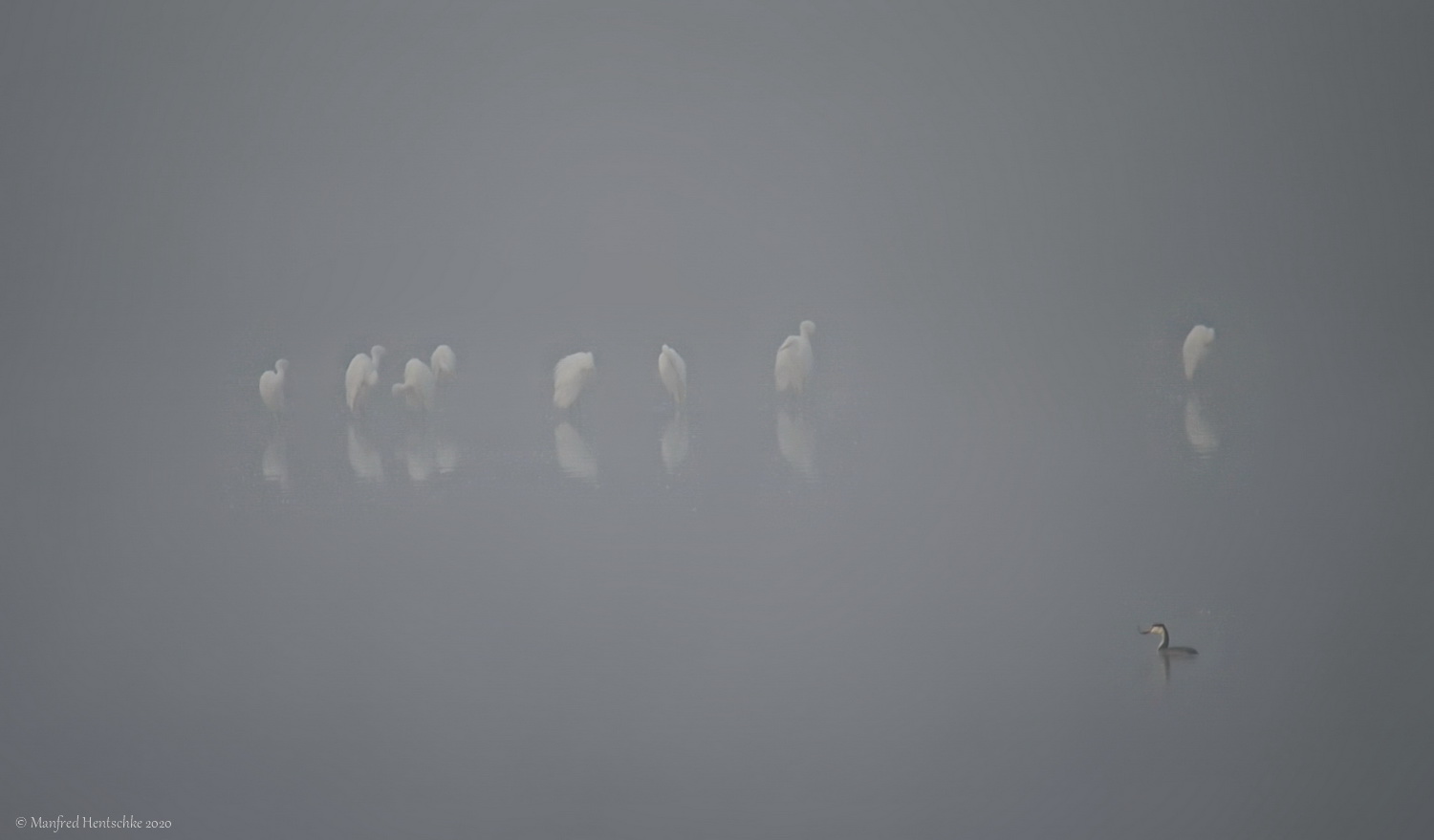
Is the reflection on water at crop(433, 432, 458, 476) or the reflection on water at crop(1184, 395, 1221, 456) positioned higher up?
the reflection on water at crop(433, 432, 458, 476)

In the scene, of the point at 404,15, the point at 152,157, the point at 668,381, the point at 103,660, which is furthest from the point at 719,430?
the point at 152,157

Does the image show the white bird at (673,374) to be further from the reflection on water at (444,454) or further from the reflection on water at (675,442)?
the reflection on water at (444,454)

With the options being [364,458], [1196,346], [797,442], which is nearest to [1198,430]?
[1196,346]

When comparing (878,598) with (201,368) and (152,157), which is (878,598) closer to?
(201,368)

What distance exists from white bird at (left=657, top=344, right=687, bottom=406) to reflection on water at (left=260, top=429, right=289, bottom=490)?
202cm

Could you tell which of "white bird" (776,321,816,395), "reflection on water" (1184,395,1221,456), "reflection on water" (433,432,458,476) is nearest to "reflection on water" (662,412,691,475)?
"white bird" (776,321,816,395)

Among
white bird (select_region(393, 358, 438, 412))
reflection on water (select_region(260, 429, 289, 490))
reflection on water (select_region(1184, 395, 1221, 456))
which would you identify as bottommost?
reflection on water (select_region(1184, 395, 1221, 456))

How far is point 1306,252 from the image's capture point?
9.12 metres

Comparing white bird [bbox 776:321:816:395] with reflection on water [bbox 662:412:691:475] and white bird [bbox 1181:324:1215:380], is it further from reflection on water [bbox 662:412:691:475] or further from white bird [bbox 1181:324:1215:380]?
white bird [bbox 1181:324:1215:380]

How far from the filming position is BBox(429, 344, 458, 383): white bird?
Answer: 8312mm

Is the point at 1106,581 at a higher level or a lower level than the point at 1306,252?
lower

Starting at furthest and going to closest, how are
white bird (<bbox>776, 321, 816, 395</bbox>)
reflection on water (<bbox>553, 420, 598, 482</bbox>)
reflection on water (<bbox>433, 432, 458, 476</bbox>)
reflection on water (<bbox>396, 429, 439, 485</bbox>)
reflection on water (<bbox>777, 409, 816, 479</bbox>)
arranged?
1. white bird (<bbox>776, 321, 816, 395</bbox>)
2. reflection on water (<bbox>433, 432, 458, 476</bbox>)
3. reflection on water (<bbox>396, 429, 439, 485</bbox>)
4. reflection on water (<bbox>553, 420, 598, 482</bbox>)
5. reflection on water (<bbox>777, 409, 816, 479</bbox>)

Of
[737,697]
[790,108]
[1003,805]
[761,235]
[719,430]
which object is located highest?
[790,108]

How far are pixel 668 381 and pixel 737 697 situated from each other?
435cm
